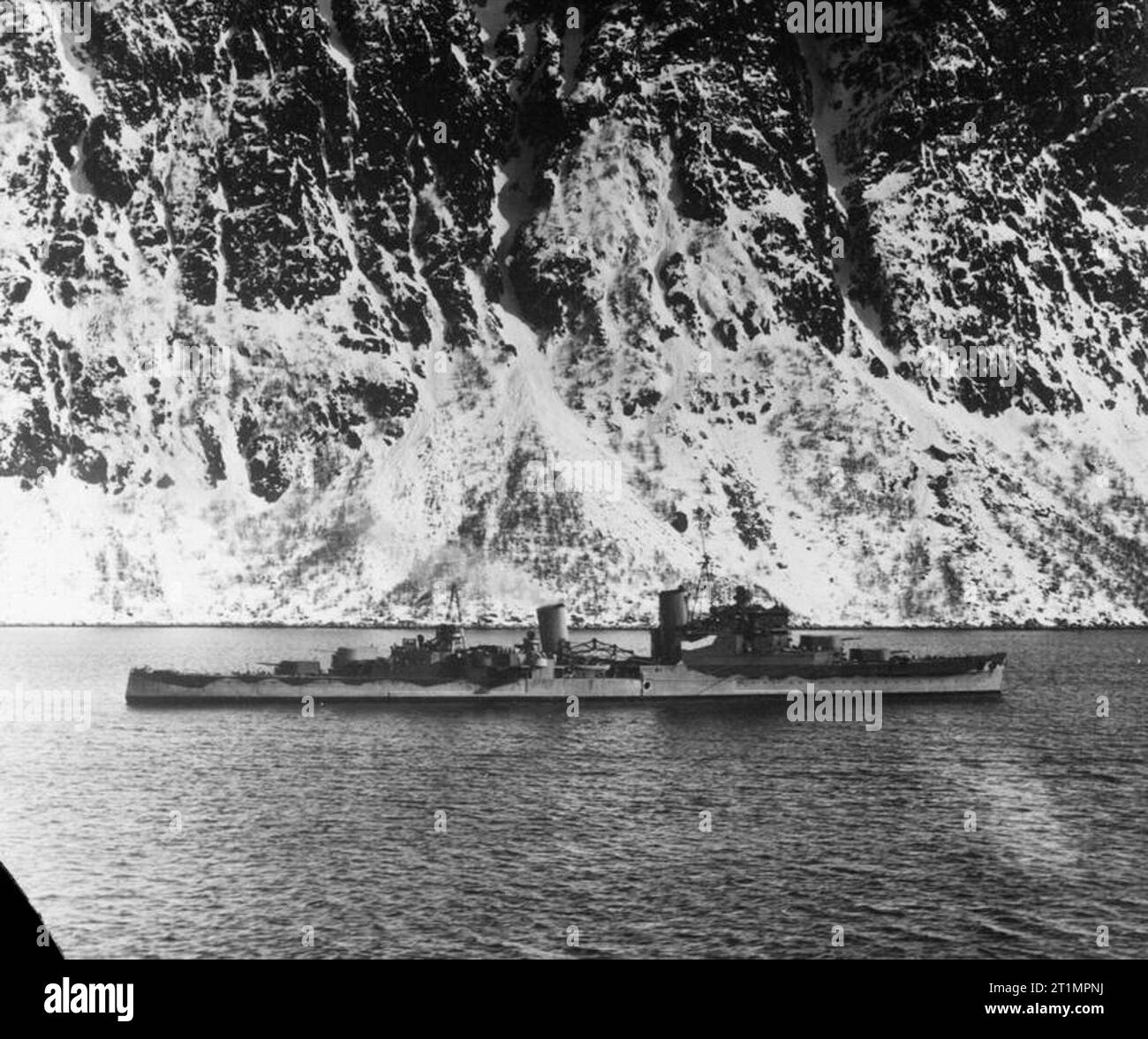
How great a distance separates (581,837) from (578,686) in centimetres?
6438

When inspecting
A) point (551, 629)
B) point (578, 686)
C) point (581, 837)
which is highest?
point (551, 629)

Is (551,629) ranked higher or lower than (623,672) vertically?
higher

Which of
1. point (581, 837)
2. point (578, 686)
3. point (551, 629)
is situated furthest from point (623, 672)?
point (581, 837)

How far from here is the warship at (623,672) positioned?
5113 inches

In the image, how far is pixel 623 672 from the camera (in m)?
134

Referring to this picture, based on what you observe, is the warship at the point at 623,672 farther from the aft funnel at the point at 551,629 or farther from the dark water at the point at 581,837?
the dark water at the point at 581,837

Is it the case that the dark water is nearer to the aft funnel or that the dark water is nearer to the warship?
the warship

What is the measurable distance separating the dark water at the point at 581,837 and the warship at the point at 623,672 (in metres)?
15.7

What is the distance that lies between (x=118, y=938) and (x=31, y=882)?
8.89 meters

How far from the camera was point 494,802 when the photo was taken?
3022 inches

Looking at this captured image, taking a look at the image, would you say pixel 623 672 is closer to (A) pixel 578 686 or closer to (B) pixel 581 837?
(A) pixel 578 686

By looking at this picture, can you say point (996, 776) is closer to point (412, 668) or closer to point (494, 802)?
point (494, 802)

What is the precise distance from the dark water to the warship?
1568 centimetres
